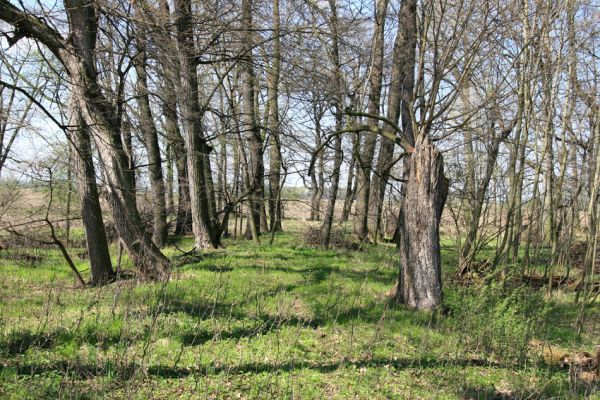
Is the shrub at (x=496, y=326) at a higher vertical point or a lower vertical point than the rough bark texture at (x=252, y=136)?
lower

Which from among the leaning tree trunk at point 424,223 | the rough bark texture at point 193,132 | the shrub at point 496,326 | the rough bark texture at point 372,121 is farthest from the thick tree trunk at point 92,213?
the shrub at point 496,326

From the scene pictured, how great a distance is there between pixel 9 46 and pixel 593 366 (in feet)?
30.5

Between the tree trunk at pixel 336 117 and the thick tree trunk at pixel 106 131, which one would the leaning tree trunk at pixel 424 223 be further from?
the thick tree trunk at pixel 106 131

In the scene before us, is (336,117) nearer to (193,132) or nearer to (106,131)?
(193,132)

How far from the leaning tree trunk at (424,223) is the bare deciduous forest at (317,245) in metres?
0.03

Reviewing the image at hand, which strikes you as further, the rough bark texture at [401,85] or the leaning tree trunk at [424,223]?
the rough bark texture at [401,85]

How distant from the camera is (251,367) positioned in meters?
4.86

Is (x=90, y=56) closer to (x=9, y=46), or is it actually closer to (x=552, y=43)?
(x=9, y=46)

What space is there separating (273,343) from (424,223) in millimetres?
3087

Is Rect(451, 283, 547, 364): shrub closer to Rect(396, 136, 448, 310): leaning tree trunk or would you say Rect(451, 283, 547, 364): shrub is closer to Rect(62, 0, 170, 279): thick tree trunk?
Rect(396, 136, 448, 310): leaning tree trunk

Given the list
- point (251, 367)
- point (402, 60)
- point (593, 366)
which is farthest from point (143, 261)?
point (402, 60)

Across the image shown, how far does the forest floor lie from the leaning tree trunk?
0.37 m

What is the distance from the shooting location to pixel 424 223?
7332 mm

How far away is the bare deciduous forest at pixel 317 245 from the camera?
16.1ft
